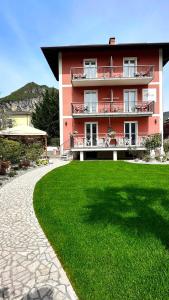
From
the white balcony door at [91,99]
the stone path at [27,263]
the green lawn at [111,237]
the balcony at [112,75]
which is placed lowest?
the stone path at [27,263]

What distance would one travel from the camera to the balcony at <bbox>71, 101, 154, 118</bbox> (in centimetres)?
2119

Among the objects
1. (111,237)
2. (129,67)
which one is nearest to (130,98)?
(129,67)

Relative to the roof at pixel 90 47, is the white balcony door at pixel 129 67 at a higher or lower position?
lower

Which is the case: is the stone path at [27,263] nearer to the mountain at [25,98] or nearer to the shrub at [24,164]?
the shrub at [24,164]

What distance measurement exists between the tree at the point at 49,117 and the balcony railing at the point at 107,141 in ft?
49.5

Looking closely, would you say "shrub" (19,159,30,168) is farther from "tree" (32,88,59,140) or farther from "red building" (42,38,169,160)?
"tree" (32,88,59,140)

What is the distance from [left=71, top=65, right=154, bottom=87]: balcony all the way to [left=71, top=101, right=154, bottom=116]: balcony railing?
1.65 meters


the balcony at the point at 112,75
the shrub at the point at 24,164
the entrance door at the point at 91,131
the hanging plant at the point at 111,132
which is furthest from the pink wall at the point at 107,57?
the shrub at the point at 24,164

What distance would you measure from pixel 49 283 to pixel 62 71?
69.2 ft

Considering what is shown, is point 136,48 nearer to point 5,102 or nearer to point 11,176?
point 11,176

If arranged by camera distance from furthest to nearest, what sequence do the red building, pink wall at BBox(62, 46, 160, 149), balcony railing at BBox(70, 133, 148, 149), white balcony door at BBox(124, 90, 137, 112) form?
white balcony door at BBox(124, 90, 137, 112), pink wall at BBox(62, 46, 160, 149), the red building, balcony railing at BBox(70, 133, 148, 149)

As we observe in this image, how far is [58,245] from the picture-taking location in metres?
4.40

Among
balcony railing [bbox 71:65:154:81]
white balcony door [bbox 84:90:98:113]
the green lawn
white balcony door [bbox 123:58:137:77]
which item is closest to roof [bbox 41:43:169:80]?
white balcony door [bbox 123:58:137:77]

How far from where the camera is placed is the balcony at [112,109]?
21188 mm
